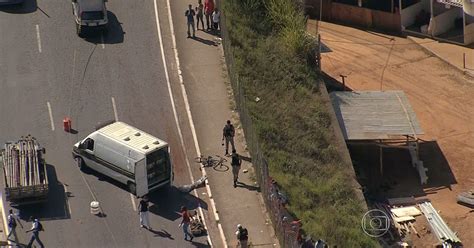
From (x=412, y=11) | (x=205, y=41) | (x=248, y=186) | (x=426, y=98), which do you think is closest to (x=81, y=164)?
(x=248, y=186)

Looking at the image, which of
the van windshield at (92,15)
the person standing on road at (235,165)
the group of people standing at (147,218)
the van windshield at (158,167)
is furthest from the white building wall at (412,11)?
the group of people standing at (147,218)

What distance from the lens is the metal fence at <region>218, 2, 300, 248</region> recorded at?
40.0 m

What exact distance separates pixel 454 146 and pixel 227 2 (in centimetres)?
1385

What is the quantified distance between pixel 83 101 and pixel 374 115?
45.7 ft

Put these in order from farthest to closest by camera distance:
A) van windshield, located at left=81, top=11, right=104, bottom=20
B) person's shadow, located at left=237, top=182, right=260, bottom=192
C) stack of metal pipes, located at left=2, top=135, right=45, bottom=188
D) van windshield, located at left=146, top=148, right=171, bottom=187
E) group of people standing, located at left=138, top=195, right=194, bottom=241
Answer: van windshield, located at left=81, top=11, right=104, bottom=20 < person's shadow, located at left=237, top=182, right=260, bottom=192 < van windshield, located at left=146, top=148, right=171, bottom=187 < stack of metal pipes, located at left=2, top=135, right=45, bottom=188 < group of people standing, located at left=138, top=195, right=194, bottom=241

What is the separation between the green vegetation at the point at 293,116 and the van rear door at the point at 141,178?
18.6 feet

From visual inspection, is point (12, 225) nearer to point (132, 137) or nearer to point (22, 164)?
point (22, 164)

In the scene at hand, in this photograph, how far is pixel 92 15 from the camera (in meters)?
53.8

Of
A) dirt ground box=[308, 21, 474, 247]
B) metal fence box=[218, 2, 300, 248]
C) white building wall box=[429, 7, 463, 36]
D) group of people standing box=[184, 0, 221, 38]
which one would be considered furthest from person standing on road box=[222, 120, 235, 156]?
white building wall box=[429, 7, 463, 36]

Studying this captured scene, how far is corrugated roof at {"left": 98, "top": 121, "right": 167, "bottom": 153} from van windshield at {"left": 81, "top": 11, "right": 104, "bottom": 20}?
11.0 metres

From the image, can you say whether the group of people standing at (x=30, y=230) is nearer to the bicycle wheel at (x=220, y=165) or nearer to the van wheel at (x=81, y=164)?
the van wheel at (x=81, y=164)

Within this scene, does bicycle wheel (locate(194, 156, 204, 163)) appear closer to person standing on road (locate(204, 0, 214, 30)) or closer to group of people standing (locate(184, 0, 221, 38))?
group of people standing (locate(184, 0, 221, 38))

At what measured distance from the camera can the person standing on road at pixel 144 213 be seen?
134 feet

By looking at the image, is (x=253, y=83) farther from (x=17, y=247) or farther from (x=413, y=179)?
(x=17, y=247)
